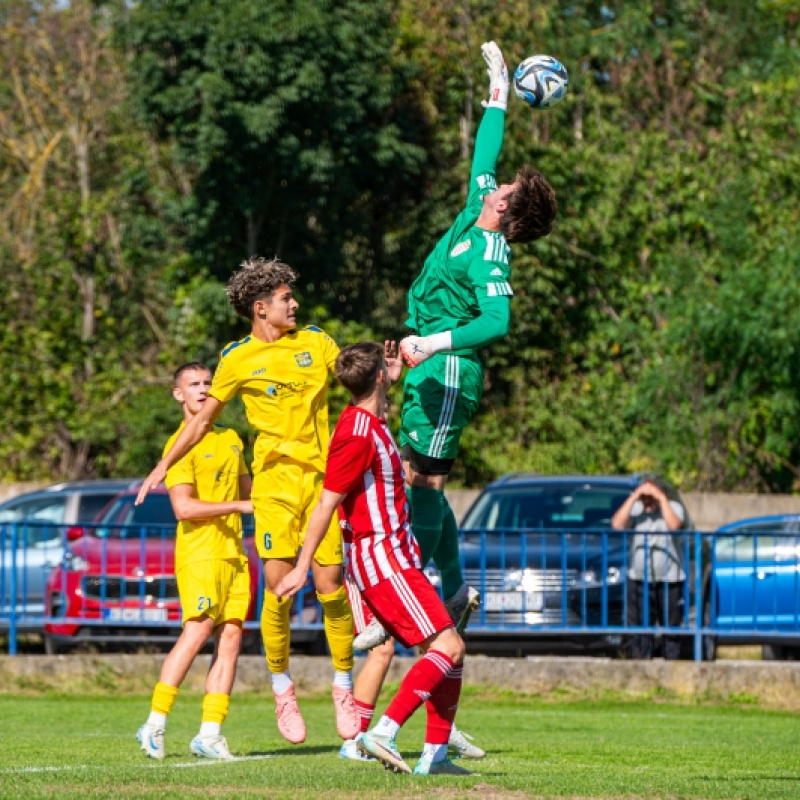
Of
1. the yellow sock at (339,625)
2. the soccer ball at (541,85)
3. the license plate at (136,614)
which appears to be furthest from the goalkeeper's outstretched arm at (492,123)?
the license plate at (136,614)

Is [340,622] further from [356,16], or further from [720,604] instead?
[356,16]

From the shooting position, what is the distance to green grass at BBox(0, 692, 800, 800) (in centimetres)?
679

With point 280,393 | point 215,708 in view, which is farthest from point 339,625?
point 280,393

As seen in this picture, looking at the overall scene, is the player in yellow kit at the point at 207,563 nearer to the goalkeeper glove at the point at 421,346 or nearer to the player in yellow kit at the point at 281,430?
the player in yellow kit at the point at 281,430

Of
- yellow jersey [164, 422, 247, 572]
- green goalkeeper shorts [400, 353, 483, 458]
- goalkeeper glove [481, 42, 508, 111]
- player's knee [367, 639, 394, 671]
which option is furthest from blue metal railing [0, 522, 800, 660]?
goalkeeper glove [481, 42, 508, 111]

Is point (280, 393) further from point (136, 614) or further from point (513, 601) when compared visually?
point (136, 614)

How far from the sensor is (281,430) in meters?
8.54

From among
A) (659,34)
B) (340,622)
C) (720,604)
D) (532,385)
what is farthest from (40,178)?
(340,622)

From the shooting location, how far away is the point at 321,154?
90.6ft

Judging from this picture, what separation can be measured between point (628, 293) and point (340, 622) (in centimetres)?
2350

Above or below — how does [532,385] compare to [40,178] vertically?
below

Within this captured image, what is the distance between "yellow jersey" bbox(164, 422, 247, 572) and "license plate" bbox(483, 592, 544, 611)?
6.12 meters

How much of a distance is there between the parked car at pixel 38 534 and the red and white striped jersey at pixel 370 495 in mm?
8008

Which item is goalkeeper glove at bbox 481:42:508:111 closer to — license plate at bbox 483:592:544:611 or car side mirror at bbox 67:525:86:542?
license plate at bbox 483:592:544:611
